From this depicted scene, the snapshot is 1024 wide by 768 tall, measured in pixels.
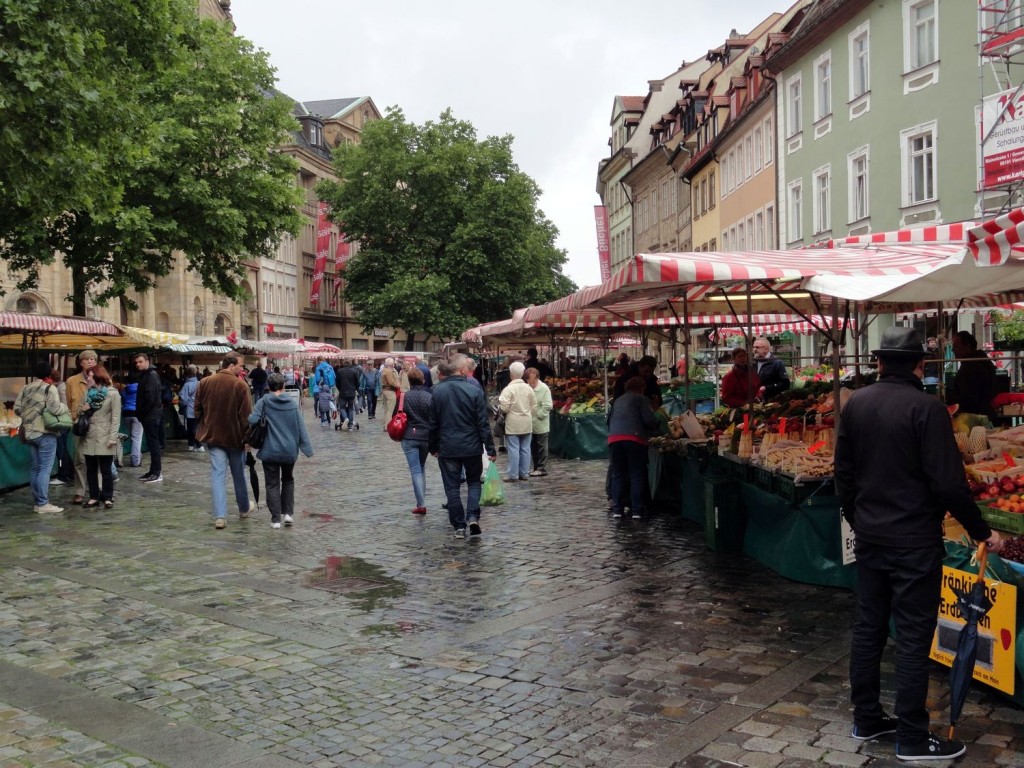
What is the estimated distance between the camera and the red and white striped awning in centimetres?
1645

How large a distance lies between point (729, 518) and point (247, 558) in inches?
175

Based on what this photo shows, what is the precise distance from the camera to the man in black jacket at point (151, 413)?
16559mm

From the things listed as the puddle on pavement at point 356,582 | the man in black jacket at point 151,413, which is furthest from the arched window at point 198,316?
the puddle on pavement at point 356,582

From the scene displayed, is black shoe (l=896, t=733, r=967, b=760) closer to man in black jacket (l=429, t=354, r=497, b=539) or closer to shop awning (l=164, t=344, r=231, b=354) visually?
man in black jacket (l=429, t=354, r=497, b=539)

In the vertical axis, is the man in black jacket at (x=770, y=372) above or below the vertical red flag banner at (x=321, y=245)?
below

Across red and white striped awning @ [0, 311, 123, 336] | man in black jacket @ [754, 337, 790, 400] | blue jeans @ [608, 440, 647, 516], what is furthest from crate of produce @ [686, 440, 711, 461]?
red and white striped awning @ [0, 311, 123, 336]

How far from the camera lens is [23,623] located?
7457mm

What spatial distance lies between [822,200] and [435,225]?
26.6 meters

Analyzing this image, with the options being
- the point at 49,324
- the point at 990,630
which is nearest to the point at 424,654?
the point at 990,630

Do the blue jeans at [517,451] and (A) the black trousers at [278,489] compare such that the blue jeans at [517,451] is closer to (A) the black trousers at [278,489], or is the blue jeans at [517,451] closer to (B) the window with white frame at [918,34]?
(A) the black trousers at [278,489]

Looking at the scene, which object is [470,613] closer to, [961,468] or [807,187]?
[961,468]

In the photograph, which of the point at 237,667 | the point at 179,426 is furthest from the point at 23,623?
the point at 179,426

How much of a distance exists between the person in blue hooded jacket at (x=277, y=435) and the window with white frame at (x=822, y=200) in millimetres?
22394

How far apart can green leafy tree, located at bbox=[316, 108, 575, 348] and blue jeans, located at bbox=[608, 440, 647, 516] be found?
40415mm
